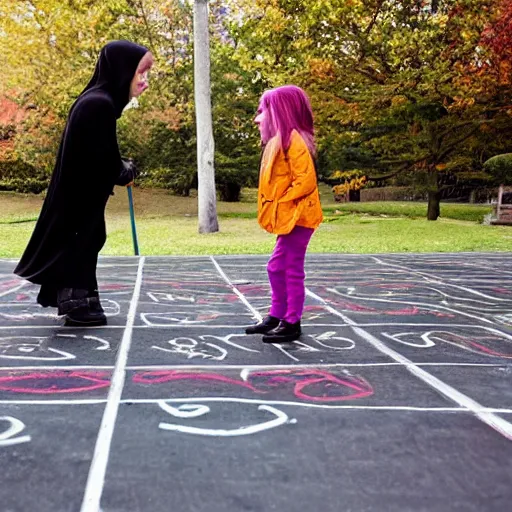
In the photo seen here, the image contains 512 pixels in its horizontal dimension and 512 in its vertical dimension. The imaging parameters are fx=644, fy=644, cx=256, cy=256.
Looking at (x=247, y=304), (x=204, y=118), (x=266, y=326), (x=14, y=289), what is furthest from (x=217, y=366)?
(x=204, y=118)

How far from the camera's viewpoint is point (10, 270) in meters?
7.18

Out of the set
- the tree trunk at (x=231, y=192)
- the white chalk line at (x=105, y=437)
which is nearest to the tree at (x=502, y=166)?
the tree trunk at (x=231, y=192)

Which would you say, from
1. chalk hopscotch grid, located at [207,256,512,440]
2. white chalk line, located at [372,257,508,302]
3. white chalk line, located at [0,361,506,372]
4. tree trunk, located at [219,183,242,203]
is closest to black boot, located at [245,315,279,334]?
chalk hopscotch grid, located at [207,256,512,440]

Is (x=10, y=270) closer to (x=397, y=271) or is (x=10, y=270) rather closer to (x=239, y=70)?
(x=397, y=271)

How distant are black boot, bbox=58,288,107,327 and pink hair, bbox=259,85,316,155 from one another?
1.55 metres

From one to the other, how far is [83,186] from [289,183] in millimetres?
1330

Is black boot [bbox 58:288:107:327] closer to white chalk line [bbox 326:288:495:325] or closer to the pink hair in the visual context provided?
the pink hair

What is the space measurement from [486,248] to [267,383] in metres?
7.97

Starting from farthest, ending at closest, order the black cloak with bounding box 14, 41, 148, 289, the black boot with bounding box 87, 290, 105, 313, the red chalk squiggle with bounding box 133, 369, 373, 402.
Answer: the black boot with bounding box 87, 290, 105, 313
the black cloak with bounding box 14, 41, 148, 289
the red chalk squiggle with bounding box 133, 369, 373, 402

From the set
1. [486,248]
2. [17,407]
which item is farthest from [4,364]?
[486,248]

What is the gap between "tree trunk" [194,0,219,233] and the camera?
13.3 m

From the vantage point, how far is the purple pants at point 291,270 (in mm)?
3672

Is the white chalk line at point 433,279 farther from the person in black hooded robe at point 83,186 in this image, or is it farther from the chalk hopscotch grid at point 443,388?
the person in black hooded robe at point 83,186

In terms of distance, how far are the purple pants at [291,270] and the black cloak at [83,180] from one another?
1.16 m
